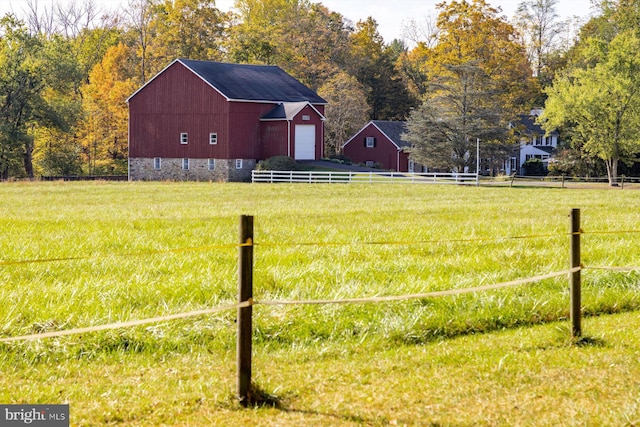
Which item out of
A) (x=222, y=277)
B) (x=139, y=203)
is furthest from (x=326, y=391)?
(x=139, y=203)

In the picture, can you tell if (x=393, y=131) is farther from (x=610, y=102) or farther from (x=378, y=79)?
(x=610, y=102)

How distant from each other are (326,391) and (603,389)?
2.28 meters

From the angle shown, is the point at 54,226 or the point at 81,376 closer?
the point at 81,376

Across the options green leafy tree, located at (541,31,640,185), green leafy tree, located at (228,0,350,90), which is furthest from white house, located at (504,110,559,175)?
green leafy tree, located at (541,31,640,185)

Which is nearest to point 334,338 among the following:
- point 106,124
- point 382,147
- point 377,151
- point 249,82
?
point 249,82

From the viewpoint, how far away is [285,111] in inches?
2491

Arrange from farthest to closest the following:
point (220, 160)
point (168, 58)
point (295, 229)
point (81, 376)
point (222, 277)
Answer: point (168, 58), point (220, 160), point (295, 229), point (222, 277), point (81, 376)

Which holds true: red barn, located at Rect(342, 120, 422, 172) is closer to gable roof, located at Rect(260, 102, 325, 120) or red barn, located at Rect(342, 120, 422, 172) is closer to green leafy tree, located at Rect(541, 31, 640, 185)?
gable roof, located at Rect(260, 102, 325, 120)

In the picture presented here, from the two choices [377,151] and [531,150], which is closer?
[377,151]

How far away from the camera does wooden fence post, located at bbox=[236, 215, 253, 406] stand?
6.89m

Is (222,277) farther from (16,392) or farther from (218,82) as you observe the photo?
(218,82)

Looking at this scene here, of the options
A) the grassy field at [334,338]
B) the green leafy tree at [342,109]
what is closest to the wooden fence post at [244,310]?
the grassy field at [334,338]

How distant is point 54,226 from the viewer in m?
20.0

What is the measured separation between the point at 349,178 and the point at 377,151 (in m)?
21.8
